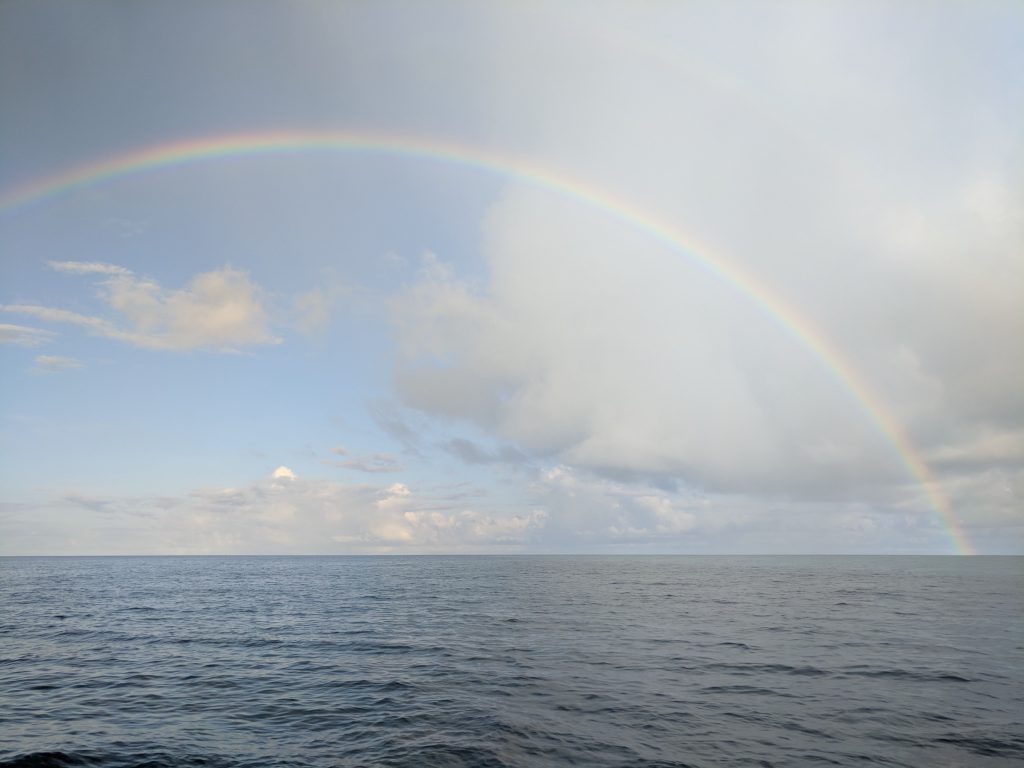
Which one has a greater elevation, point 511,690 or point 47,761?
point 47,761

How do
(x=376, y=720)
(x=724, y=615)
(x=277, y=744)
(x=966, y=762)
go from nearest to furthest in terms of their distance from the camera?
(x=966, y=762), (x=277, y=744), (x=376, y=720), (x=724, y=615)

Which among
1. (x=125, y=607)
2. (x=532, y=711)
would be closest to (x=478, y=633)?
(x=532, y=711)

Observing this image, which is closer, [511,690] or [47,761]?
[47,761]

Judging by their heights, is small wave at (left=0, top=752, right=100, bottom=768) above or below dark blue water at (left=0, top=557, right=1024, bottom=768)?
above

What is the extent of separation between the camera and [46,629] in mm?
49906

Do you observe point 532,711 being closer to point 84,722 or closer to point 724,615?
point 84,722

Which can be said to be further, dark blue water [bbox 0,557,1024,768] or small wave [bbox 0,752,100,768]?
dark blue water [bbox 0,557,1024,768]

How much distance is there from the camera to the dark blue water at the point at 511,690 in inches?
812

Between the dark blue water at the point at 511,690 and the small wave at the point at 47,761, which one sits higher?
the small wave at the point at 47,761

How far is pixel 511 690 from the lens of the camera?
28953mm

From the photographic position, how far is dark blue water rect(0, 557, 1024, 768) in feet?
67.7

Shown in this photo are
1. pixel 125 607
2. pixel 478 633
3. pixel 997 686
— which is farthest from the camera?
pixel 125 607

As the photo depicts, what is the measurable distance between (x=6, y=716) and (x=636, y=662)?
31804 millimetres

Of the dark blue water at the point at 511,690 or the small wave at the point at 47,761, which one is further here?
the dark blue water at the point at 511,690
